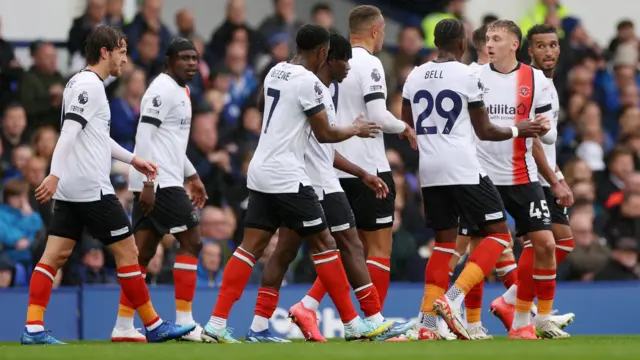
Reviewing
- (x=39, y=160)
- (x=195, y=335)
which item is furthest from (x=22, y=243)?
(x=195, y=335)

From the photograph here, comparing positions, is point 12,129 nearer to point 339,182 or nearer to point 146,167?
point 146,167

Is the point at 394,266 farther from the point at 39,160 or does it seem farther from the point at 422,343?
the point at 422,343

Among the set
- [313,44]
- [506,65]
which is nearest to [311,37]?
[313,44]

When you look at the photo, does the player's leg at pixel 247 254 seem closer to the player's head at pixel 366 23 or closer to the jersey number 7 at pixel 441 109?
the jersey number 7 at pixel 441 109

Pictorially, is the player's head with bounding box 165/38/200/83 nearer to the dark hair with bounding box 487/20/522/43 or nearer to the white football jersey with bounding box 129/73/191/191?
the white football jersey with bounding box 129/73/191/191

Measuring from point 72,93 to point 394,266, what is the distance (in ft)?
19.3

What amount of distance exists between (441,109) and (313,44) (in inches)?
49.3

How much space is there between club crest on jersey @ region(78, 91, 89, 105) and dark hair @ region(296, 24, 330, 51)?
5.67ft

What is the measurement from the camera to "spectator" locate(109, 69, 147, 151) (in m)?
16.9

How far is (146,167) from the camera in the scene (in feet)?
38.6

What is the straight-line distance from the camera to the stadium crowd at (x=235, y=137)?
52.1ft

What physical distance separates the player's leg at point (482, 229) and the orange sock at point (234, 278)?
1560mm

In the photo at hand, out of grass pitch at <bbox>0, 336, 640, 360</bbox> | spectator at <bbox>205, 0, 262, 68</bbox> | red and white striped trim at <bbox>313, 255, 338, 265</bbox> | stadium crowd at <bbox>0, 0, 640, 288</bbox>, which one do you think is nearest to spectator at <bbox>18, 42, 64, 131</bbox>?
stadium crowd at <bbox>0, 0, 640, 288</bbox>

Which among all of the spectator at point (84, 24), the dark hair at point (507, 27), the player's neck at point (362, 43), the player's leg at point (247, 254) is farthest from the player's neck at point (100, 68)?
the spectator at point (84, 24)
